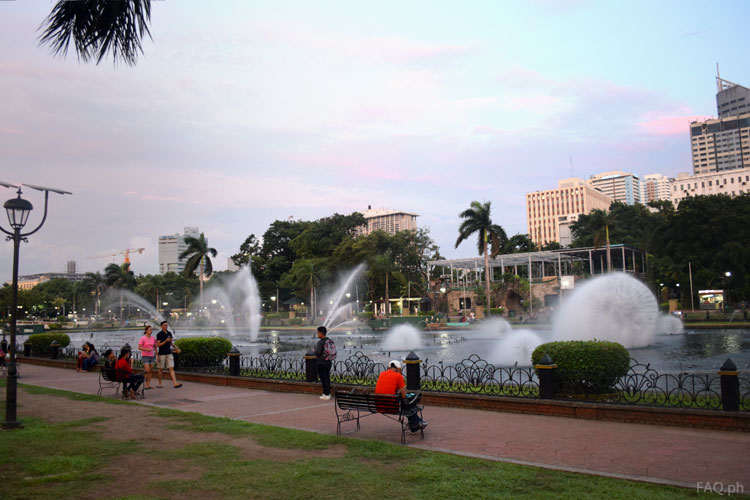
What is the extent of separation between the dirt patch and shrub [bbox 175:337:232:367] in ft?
16.9

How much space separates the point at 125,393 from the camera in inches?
562

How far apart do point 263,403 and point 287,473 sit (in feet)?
21.2

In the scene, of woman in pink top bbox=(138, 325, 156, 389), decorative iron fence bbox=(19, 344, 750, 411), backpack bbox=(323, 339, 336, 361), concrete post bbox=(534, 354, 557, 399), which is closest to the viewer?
decorative iron fence bbox=(19, 344, 750, 411)

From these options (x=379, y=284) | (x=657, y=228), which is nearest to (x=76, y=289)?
(x=379, y=284)

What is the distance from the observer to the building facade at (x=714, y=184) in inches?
6324

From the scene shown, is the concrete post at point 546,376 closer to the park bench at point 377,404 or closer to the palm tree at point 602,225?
the park bench at point 377,404

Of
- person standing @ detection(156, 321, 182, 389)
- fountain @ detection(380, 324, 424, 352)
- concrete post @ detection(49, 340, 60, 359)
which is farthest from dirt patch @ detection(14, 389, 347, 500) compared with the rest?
fountain @ detection(380, 324, 424, 352)

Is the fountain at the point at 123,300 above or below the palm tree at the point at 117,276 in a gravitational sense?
below

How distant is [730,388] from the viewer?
9273mm

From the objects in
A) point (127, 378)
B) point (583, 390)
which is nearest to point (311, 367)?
point (127, 378)

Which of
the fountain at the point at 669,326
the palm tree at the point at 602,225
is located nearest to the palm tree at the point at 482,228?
the palm tree at the point at 602,225

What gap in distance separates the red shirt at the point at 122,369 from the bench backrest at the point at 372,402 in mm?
7400

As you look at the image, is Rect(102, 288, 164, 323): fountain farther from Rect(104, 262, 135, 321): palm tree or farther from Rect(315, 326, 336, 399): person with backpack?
Rect(315, 326, 336, 399): person with backpack

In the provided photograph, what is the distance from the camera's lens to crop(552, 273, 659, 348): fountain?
79.2ft
